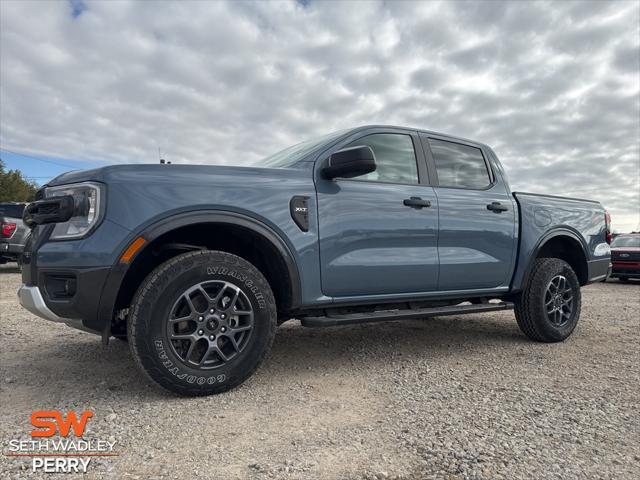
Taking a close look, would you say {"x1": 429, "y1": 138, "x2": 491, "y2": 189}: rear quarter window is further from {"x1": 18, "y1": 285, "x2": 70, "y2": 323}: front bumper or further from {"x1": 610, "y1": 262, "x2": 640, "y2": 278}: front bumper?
{"x1": 610, "y1": 262, "x2": 640, "y2": 278}: front bumper

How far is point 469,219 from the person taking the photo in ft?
12.7

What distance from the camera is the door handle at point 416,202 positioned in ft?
11.5

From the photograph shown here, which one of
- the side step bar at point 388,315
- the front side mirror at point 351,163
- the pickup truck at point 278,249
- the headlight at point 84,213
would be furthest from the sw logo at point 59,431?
the front side mirror at point 351,163

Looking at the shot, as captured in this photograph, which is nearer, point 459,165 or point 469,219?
point 469,219

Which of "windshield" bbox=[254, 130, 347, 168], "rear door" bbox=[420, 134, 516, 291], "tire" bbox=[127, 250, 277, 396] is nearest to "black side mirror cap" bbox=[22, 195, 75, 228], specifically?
"tire" bbox=[127, 250, 277, 396]

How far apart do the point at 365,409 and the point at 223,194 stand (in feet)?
5.04

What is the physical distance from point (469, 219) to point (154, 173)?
255 centimetres

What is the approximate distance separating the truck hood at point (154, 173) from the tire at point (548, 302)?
9.31 ft

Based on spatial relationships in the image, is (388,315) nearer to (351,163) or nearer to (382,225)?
(382,225)

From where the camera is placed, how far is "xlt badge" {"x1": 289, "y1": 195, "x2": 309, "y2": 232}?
3027 millimetres

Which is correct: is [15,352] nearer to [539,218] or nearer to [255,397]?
[255,397]

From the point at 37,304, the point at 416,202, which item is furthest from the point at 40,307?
the point at 416,202

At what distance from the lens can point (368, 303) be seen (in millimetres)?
3379

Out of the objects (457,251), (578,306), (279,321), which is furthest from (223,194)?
(578,306)
